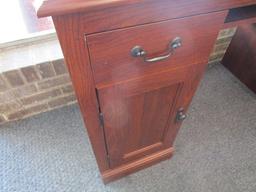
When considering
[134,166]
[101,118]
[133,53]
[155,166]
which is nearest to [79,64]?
[133,53]

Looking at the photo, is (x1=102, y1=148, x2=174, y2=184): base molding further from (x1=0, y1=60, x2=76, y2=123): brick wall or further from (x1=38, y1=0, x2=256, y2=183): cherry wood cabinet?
(x1=0, y1=60, x2=76, y2=123): brick wall

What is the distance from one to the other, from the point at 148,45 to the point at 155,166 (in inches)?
31.9

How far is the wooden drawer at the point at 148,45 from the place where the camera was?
1.44 ft

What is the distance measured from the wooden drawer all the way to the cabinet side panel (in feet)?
0.06

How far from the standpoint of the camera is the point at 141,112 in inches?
27.7

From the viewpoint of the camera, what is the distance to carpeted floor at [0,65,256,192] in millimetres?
1028

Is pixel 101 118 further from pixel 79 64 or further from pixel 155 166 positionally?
pixel 155 166

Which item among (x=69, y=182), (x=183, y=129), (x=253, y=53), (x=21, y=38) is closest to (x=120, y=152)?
(x=69, y=182)

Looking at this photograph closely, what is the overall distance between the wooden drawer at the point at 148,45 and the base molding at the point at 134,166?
0.62 meters

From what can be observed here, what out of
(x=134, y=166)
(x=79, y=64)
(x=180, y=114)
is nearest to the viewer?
(x=79, y=64)

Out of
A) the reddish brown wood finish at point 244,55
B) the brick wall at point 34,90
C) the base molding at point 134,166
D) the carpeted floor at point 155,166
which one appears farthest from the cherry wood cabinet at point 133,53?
the reddish brown wood finish at point 244,55

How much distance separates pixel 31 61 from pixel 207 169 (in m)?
1.10

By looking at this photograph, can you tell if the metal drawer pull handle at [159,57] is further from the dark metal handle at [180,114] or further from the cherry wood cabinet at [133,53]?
the dark metal handle at [180,114]

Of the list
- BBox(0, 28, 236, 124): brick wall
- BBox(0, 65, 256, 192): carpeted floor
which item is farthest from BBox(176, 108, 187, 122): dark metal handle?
BBox(0, 28, 236, 124): brick wall
